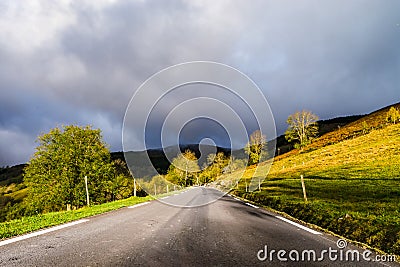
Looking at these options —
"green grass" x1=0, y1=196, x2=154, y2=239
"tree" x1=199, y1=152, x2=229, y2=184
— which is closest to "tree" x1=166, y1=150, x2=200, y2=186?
"tree" x1=199, y1=152, x2=229, y2=184

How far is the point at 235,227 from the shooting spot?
674 centimetres

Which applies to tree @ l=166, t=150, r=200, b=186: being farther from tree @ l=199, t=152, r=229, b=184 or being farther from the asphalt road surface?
the asphalt road surface

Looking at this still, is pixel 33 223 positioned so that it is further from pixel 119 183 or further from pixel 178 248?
pixel 119 183

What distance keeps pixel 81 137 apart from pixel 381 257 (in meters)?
40.4

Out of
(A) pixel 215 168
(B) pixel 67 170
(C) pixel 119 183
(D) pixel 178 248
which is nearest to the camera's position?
(D) pixel 178 248

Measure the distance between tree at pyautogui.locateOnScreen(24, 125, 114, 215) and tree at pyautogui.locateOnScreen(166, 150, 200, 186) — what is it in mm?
10880

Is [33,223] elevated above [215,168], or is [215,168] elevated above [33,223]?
[215,168]

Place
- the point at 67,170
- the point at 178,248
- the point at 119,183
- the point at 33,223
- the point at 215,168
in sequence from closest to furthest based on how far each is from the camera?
1. the point at 178,248
2. the point at 33,223
3. the point at 67,170
4. the point at 119,183
5. the point at 215,168

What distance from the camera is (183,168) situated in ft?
117

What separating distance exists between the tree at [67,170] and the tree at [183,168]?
10880 millimetres

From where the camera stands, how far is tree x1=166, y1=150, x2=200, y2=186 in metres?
25.7

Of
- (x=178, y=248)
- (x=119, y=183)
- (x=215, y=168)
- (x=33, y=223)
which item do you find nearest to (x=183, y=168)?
(x=119, y=183)

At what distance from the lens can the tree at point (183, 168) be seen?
84.2ft

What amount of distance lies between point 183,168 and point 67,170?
15.7 meters
